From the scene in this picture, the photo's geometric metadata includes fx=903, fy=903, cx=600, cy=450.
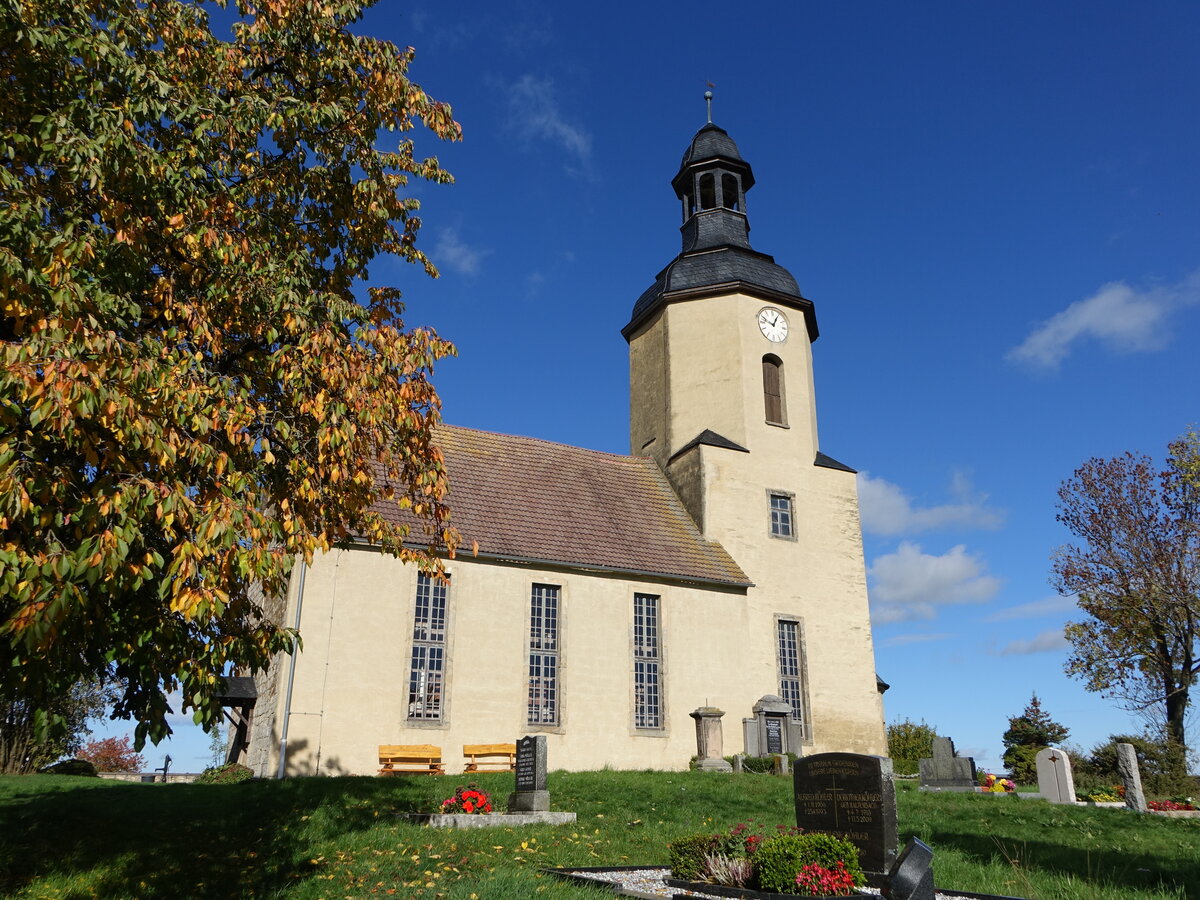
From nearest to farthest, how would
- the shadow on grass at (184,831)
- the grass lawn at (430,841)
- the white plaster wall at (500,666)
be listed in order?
the grass lawn at (430,841)
the shadow on grass at (184,831)
the white plaster wall at (500,666)

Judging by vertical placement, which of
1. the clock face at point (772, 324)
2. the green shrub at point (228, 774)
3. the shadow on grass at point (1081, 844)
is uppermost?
the clock face at point (772, 324)

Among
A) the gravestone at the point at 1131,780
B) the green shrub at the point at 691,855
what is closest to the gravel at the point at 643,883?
the green shrub at the point at 691,855

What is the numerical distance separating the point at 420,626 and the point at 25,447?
14.5 metres

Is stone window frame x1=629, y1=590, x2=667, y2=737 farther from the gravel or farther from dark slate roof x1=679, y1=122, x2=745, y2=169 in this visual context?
dark slate roof x1=679, y1=122, x2=745, y2=169

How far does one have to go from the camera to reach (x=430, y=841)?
10438mm

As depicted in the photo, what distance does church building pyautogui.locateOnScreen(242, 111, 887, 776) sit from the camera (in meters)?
18.5

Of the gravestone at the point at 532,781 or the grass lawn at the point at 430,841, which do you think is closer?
the grass lawn at the point at 430,841

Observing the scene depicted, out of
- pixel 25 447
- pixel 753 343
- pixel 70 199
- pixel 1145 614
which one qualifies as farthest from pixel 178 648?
pixel 1145 614

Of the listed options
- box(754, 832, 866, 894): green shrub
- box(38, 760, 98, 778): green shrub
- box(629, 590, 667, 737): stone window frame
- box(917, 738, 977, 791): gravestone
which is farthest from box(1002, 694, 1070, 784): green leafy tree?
box(38, 760, 98, 778): green shrub

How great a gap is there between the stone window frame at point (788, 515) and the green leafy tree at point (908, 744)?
7.77m

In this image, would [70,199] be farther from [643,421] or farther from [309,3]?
[643,421]

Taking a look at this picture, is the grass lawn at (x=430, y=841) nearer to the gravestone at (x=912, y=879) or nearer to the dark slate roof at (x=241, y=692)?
the gravestone at (x=912, y=879)

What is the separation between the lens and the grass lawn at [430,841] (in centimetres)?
876

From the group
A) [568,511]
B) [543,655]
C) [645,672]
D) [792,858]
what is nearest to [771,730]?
[645,672]
